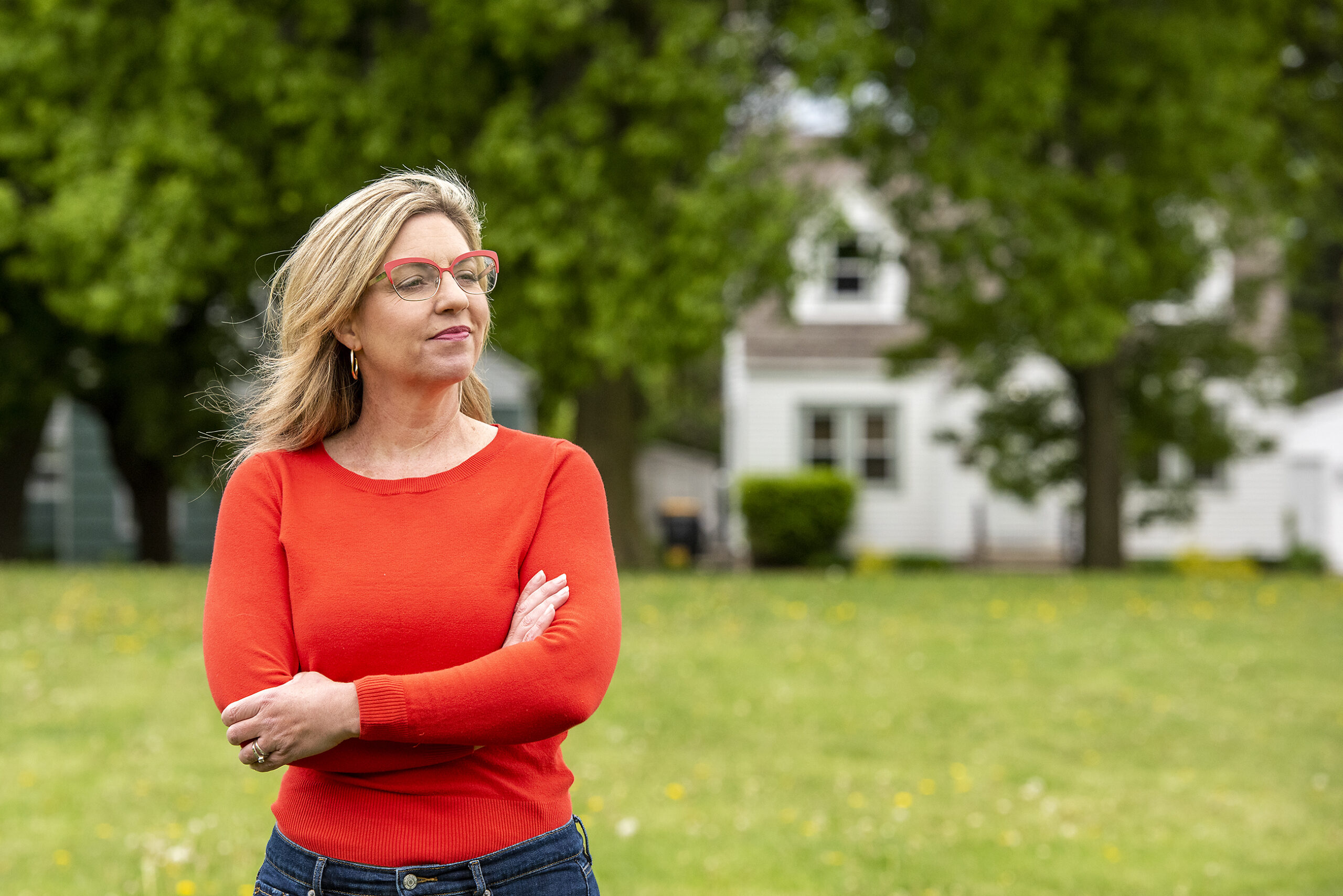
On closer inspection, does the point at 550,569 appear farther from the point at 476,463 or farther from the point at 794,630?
the point at 794,630

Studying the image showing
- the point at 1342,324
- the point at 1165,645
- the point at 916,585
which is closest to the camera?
the point at 1165,645

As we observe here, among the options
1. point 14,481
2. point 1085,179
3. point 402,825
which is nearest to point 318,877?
point 402,825

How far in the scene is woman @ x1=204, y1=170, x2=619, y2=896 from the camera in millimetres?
2217

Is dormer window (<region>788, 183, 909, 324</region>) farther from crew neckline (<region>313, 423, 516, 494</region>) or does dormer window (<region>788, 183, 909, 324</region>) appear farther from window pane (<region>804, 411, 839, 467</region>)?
crew neckline (<region>313, 423, 516, 494</region>)

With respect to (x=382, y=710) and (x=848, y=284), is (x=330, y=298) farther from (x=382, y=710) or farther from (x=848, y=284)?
(x=848, y=284)

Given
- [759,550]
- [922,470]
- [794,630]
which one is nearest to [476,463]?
[794,630]

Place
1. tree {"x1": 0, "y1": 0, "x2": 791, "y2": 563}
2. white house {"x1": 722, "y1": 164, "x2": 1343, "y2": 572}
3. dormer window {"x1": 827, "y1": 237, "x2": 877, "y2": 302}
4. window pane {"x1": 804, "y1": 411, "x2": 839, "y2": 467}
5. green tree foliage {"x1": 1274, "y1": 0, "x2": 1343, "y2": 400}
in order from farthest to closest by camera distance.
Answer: window pane {"x1": 804, "y1": 411, "x2": 839, "y2": 467}
dormer window {"x1": 827, "y1": 237, "x2": 877, "y2": 302}
white house {"x1": 722, "y1": 164, "x2": 1343, "y2": 572}
green tree foliage {"x1": 1274, "y1": 0, "x2": 1343, "y2": 400}
tree {"x1": 0, "y1": 0, "x2": 791, "y2": 563}

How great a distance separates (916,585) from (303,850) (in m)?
12.6

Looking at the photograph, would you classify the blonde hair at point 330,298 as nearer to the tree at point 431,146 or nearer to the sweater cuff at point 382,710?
the sweater cuff at point 382,710

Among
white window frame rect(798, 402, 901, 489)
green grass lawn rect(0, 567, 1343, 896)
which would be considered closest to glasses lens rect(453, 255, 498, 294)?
green grass lawn rect(0, 567, 1343, 896)

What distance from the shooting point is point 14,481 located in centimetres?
2280

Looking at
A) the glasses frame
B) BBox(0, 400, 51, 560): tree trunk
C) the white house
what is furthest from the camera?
the white house

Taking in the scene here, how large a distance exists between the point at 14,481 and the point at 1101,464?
18426 mm

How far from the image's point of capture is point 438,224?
94.3 inches
